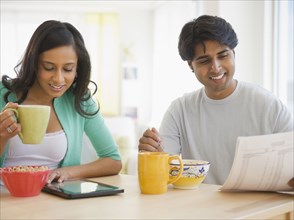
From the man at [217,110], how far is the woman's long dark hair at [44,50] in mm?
369

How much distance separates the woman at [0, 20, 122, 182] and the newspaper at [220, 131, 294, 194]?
0.58 m

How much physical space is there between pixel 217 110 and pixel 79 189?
0.75 metres

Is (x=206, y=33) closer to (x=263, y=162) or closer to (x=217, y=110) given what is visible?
(x=217, y=110)

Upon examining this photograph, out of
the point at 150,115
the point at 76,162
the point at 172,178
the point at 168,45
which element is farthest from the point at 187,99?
the point at 150,115

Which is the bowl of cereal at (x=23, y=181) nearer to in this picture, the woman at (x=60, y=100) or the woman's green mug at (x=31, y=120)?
the woman's green mug at (x=31, y=120)

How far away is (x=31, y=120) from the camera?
1231 mm

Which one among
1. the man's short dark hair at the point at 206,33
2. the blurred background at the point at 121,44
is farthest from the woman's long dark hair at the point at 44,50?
the blurred background at the point at 121,44

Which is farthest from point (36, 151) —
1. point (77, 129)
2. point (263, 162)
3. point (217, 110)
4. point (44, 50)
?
point (263, 162)

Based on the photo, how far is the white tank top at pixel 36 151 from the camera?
63.7 inches

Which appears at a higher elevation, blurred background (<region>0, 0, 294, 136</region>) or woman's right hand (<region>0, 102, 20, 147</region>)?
blurred background (<region>0, 0, 294, 136</region>)

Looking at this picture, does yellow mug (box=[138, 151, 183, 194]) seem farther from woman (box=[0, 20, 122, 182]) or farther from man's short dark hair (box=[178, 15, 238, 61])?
man's short dark hair (box=[178, 15, 238, 61])

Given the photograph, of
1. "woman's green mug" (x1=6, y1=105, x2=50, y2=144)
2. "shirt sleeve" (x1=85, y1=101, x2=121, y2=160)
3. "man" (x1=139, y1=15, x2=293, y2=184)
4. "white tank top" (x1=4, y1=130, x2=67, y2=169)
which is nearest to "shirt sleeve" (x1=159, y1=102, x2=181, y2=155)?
"man" (x1=139, y1=15, x2=293, y2=184)

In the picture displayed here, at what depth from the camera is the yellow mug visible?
123 cm

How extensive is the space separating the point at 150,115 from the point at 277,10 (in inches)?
137
